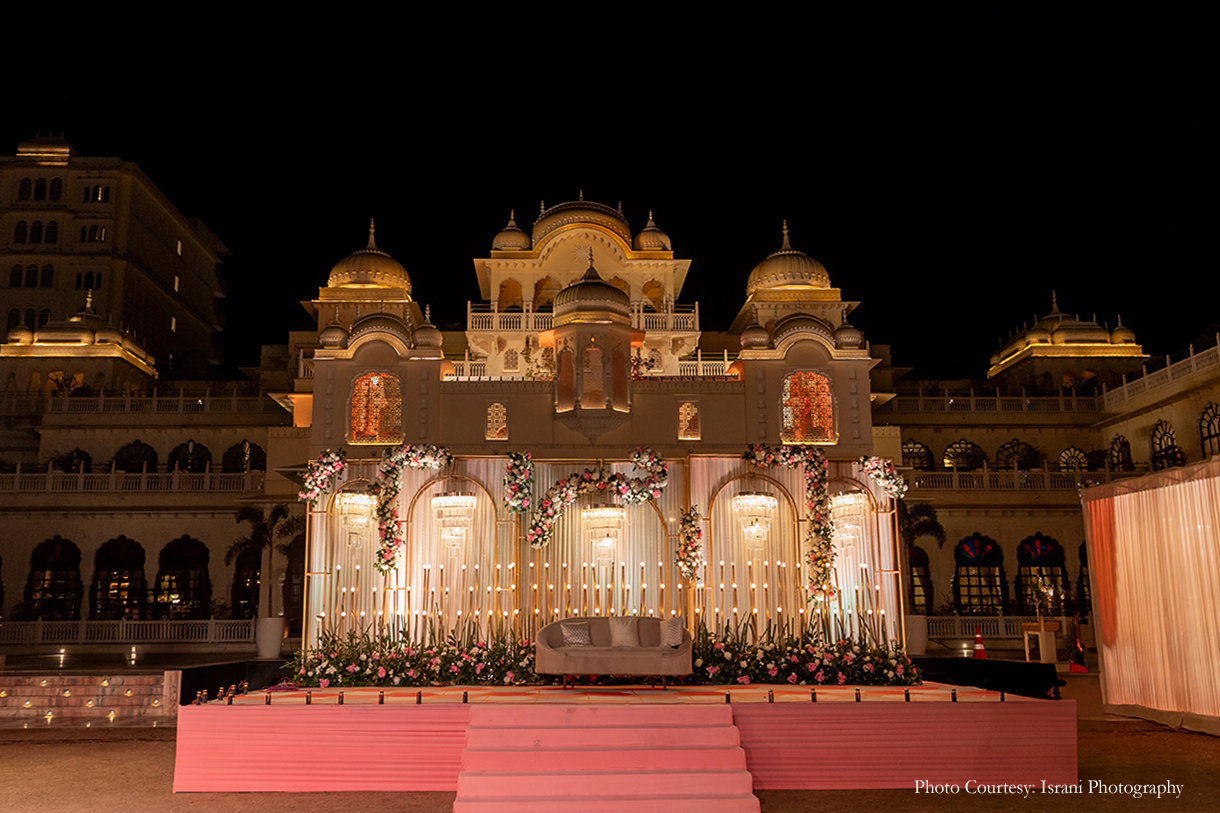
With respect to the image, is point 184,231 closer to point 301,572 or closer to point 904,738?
point 301,572

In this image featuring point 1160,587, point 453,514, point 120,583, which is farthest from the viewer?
point 120,583

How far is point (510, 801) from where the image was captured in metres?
8.23

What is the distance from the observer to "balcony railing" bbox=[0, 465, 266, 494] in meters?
28.5

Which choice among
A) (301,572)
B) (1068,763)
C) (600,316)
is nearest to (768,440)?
(600,316)

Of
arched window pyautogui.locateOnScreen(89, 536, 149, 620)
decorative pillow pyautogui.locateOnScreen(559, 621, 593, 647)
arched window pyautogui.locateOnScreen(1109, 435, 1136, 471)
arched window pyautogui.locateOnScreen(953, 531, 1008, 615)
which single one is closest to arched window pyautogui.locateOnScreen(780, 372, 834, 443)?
decorative pillow pyautogui.locateOnScreen(559, 621, 593, 647)

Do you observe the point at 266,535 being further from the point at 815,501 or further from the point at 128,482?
the point at 815,501

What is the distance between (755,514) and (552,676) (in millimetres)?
3383

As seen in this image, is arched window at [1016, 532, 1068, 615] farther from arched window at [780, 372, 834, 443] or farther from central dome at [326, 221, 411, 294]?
central dome at [326, 221, 411, 294]

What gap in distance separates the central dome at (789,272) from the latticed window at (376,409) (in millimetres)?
17364

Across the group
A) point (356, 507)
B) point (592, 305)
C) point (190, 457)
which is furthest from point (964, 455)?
point (190, 457)

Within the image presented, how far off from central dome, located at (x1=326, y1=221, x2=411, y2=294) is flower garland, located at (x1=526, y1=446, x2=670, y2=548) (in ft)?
57.5

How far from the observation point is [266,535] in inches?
1055

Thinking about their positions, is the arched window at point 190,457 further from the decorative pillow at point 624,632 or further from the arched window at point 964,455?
the arched window at point 964,455

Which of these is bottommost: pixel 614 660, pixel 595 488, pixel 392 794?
pixel 392 794
